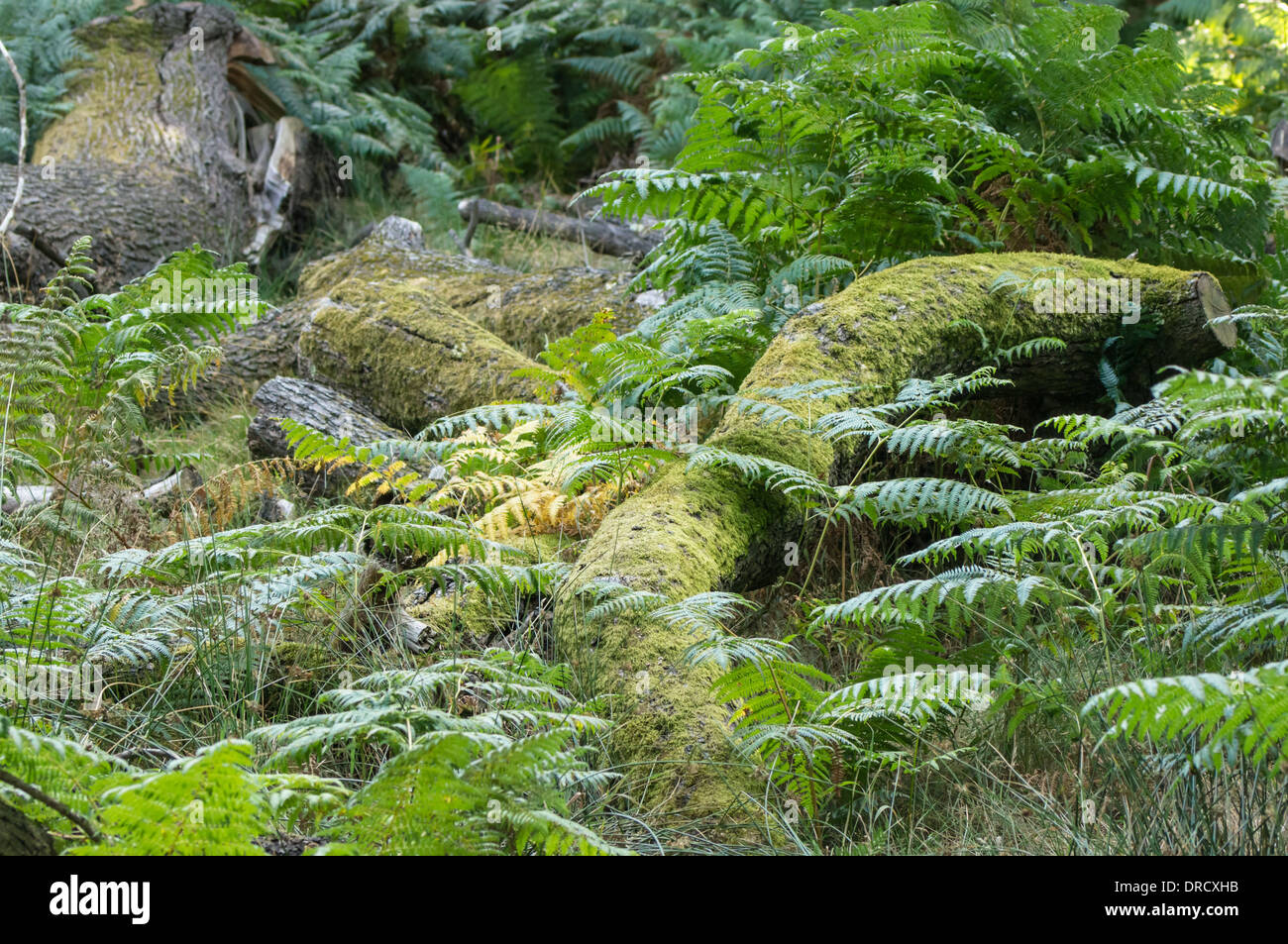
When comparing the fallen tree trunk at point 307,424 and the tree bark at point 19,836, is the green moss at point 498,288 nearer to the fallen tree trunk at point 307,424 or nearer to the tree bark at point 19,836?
the fallen tree trunk at point 307,424

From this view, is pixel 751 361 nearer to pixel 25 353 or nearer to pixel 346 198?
pixel 25 353

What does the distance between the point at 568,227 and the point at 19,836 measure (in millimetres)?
7293

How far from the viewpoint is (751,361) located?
4.07m

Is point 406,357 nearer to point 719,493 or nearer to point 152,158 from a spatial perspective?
point 719,493

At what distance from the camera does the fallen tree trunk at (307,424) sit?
464cm

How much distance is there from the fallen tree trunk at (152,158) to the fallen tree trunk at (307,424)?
267cm

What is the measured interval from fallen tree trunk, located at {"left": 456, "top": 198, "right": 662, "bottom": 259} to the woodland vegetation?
4.12 ft

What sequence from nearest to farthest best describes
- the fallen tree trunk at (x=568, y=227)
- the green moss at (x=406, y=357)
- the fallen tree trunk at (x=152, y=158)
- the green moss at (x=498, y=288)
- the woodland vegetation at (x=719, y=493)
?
the woodland vegetation at (x=719, y=493) → the green moss at (x=406, y=357) → the green moss at (x=498, y=288) → the fallen tree trunk at (x=152, y=158) → the fallen tree trunk at (x=568, y=227)

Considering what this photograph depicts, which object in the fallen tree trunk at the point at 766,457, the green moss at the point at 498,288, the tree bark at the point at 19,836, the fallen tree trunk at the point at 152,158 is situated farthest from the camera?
the fallen tree trunk at the point at 152,158

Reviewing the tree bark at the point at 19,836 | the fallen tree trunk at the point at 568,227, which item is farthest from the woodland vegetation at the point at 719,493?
the fallen tree trunk at the point at 568,227
